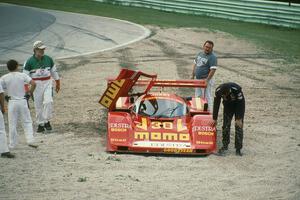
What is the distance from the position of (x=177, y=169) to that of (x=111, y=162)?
1265mm

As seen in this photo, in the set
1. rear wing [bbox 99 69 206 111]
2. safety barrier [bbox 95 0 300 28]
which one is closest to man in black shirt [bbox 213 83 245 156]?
rear wing [bbox 99 69 206 111]

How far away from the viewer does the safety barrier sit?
31.0m

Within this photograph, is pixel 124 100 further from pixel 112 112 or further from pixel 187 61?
pixel 187 61

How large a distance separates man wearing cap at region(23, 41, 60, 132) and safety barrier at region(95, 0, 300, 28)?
18360 millimetres

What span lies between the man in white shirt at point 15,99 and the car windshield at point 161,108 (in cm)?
248

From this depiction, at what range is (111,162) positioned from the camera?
12.5m

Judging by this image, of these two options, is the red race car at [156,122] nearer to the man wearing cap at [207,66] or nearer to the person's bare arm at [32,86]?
the man wearing cap at [207,66]

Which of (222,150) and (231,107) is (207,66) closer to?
(231,107)

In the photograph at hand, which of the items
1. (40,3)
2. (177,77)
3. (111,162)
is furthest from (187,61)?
(40,3)

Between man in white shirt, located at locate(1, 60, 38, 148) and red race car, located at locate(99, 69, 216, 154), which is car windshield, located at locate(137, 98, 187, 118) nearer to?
red race car, located at locate(99, 69, 216, 154)

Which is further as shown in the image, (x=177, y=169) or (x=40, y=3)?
(x=40, y=3)

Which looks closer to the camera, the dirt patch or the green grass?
the dirt patch

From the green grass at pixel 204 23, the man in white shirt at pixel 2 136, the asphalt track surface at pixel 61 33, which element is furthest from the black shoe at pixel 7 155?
the green grass at pixel 204 23

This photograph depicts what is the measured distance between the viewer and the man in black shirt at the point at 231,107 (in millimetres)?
13406
